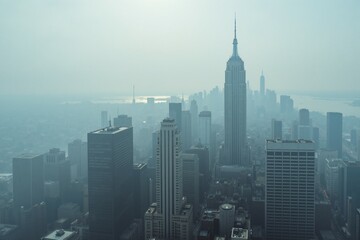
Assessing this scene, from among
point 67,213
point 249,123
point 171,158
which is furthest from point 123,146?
point 249,123

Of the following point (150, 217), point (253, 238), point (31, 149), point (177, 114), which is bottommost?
point (253, 238)

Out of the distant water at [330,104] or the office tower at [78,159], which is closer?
the office tower at [78,159]

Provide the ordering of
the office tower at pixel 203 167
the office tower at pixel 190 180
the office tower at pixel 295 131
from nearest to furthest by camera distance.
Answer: the office tower at pixel 190 180 → the office tower at pixel 203 167 → the office tower at pixel 295 131

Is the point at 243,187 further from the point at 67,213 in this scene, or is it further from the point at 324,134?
the point at 324,134

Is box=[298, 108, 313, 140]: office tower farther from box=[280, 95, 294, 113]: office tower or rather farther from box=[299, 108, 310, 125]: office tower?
box=[280, 95, 294, 113]: office tower

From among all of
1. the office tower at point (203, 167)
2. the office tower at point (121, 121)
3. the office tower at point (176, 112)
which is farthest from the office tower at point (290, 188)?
the office tower at point (176, 112)

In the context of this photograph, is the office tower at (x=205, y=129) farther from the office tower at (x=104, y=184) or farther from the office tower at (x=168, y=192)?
the office tower at (x=168, y=192)

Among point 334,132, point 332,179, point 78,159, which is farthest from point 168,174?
point 334,132

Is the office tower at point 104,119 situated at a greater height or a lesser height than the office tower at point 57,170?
greater
